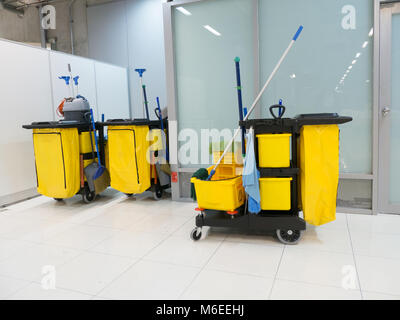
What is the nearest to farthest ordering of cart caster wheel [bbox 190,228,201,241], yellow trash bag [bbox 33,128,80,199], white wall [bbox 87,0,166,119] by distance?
cart caster wheel [bbox 190,228,201,241], yellow trash bag [bbox 33,128,80,199], white wall [bbox 87,0,166,119]

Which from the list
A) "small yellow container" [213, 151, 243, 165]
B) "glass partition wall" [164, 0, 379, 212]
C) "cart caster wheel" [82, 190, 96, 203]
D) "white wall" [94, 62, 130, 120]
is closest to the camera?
"small yellow container" [213, 151, 243, 165]

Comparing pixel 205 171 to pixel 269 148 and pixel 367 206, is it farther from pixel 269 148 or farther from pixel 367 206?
pixel 367 206

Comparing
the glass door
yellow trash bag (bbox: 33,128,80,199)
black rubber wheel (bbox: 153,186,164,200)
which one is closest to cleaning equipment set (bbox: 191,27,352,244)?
the glass door

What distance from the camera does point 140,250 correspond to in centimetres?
248

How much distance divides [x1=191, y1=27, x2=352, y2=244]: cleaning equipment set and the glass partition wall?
2.75 ft

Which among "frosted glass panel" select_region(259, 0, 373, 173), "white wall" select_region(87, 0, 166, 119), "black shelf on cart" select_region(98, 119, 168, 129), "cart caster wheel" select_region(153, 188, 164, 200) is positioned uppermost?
"white wall" select_region(87, 0, 166, 119)

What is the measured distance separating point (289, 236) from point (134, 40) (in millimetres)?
4605

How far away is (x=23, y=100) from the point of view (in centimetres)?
404

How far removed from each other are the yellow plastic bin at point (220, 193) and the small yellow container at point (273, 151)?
0.87ft

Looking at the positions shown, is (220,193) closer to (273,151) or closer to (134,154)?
(273,151)

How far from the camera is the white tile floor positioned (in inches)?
74.1

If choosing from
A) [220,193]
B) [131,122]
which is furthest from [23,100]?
[220,193]

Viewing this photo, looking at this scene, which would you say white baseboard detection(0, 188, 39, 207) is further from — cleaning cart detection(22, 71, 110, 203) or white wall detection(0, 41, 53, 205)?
cleaning cart detection(22, 71, 110, 203)

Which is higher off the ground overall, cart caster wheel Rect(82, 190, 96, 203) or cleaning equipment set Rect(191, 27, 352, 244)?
cleaning equipment set Rect(191, 27, 352, 244)
